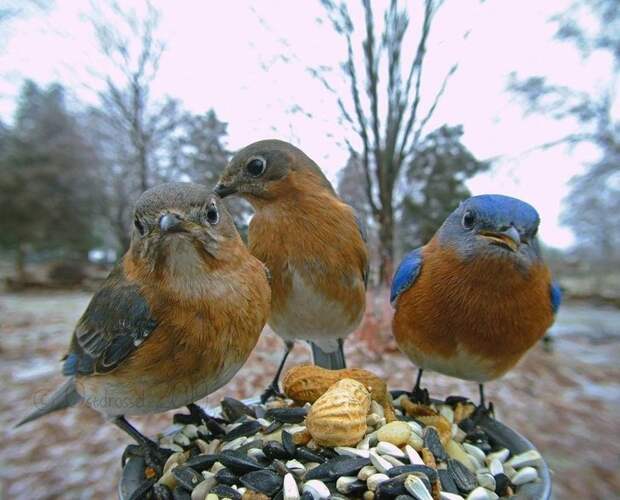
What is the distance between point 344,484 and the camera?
3.38 ft

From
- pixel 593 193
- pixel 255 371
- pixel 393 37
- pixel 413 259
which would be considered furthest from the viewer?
pixel 593 193

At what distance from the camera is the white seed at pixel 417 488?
98cm

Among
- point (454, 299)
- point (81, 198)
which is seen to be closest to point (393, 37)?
point (454, 299)

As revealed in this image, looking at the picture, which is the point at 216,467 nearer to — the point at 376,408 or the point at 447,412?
the point at 376,408

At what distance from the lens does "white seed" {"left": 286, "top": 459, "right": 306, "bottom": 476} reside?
3.59 ft

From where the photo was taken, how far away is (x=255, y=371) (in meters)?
2.87

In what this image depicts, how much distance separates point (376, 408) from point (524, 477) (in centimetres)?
41

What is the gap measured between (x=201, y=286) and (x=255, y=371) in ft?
5.84

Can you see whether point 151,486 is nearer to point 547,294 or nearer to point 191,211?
point 191,211

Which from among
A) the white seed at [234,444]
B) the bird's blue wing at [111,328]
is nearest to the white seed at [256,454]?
the white seed at [234,444]

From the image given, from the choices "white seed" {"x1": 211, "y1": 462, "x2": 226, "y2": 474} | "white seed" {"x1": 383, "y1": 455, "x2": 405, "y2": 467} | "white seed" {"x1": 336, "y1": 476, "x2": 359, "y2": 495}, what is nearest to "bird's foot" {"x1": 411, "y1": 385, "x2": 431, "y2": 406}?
"white seed" {"x1": 383, "y1": 455, "x2": 405, "y2": 467}

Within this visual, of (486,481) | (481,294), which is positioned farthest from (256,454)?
(481,294)

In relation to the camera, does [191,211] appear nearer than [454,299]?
Yes

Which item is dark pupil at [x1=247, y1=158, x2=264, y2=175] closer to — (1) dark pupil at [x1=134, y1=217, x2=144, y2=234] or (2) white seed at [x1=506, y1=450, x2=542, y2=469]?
(1) dark pupil at [x1=134, y1=217, x2=144, y2=234]
